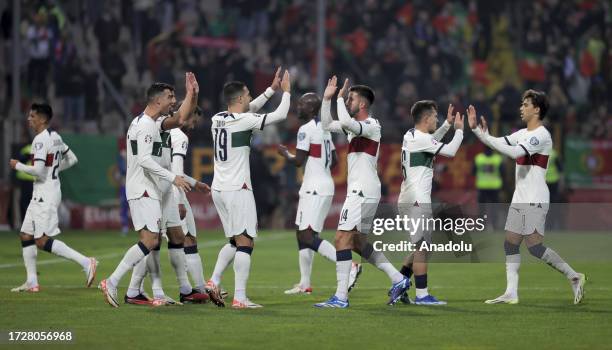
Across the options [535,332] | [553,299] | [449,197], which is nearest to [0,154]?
[449,197]

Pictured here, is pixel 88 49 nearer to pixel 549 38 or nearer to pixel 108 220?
pixel 108 220

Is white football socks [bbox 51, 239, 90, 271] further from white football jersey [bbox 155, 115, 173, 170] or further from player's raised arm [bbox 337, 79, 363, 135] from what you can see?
player's raised arm [bbox 337, 79, 363, 135]

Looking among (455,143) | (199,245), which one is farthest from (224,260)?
(199,245)

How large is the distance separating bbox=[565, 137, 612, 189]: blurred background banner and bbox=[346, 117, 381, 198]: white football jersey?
53.3 feet

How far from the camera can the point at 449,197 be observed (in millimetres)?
27781

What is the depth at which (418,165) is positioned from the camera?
506 inches

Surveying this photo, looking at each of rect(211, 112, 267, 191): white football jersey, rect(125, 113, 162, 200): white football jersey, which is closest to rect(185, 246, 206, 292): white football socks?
rect(125, 113, 162, 200): white football jersey

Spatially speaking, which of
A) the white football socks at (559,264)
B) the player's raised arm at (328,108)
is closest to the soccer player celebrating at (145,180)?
the player's raised arm at (328,108)

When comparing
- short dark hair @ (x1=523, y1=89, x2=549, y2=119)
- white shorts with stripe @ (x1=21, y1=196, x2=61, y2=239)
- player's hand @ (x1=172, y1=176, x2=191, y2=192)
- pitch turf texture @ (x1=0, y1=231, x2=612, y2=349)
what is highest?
short dark hair @ (x1=523, y1=89, x2=549, y2=119)

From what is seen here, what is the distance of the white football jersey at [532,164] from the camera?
1289 centimetres

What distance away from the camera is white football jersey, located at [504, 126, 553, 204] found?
508 inches

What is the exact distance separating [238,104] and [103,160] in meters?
15.3

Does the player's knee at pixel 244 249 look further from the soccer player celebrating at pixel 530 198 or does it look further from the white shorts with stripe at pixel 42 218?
the white shorts with stripe at pixel 42 218

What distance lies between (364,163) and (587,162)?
16590 mm
